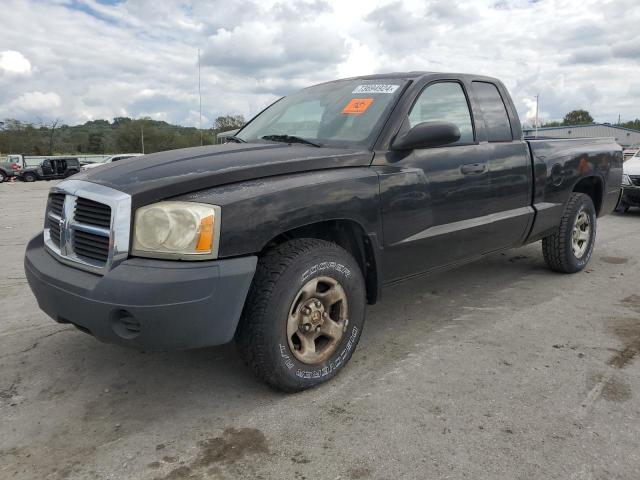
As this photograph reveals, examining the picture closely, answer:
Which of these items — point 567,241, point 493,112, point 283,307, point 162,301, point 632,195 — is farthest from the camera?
point 632,195

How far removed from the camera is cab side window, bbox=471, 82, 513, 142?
4.11 meters

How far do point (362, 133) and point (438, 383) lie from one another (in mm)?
1568

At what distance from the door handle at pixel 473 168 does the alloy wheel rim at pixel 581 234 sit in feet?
6.02

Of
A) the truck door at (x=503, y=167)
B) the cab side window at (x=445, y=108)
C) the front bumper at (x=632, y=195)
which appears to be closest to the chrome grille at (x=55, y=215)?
the cab side window at (x=445, y=108)

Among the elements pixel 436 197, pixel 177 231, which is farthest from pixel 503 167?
pixel 177 231

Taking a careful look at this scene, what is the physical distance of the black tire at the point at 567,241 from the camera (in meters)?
4.98

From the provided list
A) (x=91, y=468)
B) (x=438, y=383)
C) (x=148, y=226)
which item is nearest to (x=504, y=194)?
(x=438, y=383)

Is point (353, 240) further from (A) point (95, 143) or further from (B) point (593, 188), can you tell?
(A) point (95, 143)

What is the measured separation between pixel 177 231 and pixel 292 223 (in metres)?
0.58

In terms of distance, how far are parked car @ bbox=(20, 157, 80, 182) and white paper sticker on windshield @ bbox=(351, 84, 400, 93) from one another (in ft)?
102

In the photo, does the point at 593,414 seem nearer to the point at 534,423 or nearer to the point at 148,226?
the point at 534,423

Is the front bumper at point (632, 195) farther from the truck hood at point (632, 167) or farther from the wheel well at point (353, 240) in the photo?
the wheel well at point (353, 240)

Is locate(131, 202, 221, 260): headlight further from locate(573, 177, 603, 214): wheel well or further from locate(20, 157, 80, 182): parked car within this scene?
locate(20, 157, 80, 182): parked car

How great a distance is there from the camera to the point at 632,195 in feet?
32.0
